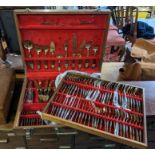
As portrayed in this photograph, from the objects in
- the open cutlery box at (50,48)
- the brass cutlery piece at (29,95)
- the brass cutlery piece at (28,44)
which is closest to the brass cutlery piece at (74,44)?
the open cutlery box at (50,48)

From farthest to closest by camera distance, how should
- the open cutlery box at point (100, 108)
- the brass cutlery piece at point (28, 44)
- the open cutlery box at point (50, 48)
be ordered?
the brass cutlery piece at point (28, 44) < the open cutlery box at point (50, 48) < the open cutlery box at point (100, 108)

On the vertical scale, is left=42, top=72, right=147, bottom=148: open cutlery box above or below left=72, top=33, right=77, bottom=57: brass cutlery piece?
below

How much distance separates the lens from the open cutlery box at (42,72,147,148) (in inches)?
41.4

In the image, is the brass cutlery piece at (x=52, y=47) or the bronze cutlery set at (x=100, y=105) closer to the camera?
the bronze cutlery set at (x=100, y=105)

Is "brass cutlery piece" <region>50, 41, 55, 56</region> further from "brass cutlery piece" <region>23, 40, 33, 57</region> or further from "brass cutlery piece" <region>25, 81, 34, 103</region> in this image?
"brass cutlery piece" <region>25, 81, 34, 103</region>

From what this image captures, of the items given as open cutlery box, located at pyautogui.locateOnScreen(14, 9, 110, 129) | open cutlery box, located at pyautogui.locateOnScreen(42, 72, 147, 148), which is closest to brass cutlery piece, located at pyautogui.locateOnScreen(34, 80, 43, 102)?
open cutlery box, located at pyautogui.locateOnScreen(14, 9, 110, 129)

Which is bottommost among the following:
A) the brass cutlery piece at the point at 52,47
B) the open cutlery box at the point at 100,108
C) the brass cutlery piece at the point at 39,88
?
the brass cutlery piece at the point at 39,88

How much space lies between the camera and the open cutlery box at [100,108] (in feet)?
3.45

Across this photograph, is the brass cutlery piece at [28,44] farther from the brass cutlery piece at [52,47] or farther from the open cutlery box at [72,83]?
the brass cutlery piece at [52,47]

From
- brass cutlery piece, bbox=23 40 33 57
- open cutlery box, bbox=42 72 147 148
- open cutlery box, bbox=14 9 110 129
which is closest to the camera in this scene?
open cutlery box, bbox=42 72 147 148

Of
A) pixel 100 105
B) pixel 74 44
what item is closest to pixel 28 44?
pixel 74 44

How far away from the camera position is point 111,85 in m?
1.33

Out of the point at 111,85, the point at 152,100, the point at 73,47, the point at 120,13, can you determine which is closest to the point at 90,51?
the point at 73,47
